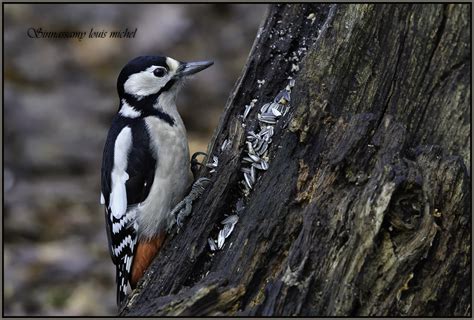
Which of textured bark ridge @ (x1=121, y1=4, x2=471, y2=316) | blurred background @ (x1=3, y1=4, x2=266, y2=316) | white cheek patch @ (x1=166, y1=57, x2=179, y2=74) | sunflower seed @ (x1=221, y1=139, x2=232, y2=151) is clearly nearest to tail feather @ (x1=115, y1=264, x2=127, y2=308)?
textured bark ridge @ (x1=121, y1=4, x2=471, y2=316)

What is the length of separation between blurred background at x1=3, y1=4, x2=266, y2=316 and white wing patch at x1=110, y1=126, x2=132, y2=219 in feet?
4.74

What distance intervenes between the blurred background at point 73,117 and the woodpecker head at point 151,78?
3.61 feet

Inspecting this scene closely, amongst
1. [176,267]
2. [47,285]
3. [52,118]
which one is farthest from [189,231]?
[52,118]

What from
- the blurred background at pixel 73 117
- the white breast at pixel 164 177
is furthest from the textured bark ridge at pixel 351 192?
the blurred background at pixel 73 117

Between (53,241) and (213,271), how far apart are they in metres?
4.02

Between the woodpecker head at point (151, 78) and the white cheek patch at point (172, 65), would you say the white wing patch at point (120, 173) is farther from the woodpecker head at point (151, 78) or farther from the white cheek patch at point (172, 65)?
the white cheek patch at point (172, 65)

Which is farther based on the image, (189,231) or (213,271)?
(189,231)

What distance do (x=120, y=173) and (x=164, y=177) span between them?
0.93 feet

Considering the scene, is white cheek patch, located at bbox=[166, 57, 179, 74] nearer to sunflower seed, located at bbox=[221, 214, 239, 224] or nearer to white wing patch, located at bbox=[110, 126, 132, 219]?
white wing patch, located at bbox=[110, 126, 132, 219]

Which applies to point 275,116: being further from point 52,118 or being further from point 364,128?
point 52,118

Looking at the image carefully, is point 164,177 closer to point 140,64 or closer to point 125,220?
point 125,220

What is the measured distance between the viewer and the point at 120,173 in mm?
4828

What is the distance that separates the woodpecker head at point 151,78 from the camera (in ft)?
16.1

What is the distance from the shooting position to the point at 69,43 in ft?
34.9
